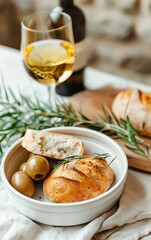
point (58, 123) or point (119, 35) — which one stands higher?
point (58, 123)

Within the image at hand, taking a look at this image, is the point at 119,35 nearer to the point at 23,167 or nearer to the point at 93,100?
the point at 93,100

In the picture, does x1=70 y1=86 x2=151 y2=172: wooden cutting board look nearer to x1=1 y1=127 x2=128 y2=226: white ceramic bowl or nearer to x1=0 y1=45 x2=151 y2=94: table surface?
x1=0 y1=45 x2=151 y2=94: table surface

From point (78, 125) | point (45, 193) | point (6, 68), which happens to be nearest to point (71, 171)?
point (45, 193)

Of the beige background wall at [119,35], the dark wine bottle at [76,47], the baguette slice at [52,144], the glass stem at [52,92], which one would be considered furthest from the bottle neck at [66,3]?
the beige background wall at [119,35]

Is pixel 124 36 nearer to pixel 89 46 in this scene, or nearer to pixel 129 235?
pixel 89 46

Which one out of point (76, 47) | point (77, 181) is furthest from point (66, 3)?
point (77, 181)

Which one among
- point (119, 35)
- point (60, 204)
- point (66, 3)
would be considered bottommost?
point (119, 35)
